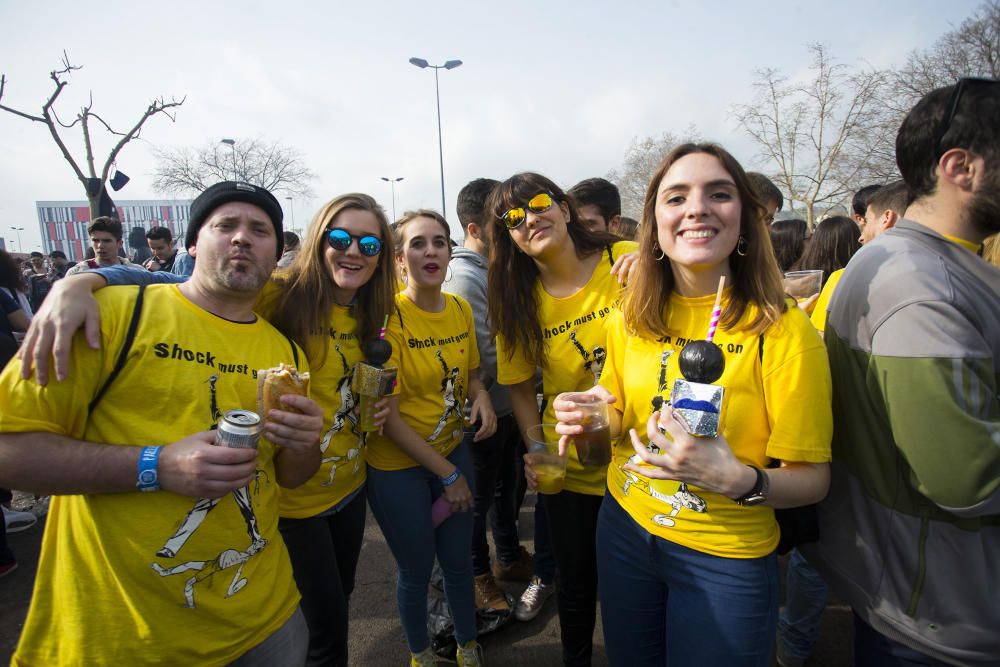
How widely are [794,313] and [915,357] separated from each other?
0.36 m

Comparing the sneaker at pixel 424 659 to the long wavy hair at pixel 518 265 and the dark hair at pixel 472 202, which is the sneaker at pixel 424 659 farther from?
the dark hair at pixel 472 202

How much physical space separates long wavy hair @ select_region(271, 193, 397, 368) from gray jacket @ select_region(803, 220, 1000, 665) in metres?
2.13

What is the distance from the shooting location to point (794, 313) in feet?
5.46

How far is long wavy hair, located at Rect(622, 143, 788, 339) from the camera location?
1729 mm

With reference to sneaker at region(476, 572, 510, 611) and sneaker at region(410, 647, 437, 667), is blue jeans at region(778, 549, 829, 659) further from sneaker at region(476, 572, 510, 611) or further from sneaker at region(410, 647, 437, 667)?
sneaker at region(410, 647, 437, 667)

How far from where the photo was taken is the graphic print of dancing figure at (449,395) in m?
2.83

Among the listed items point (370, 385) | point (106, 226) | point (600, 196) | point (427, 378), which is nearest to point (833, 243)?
point (600, 196)

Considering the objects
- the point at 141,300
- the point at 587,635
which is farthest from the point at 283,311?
the point at 587,635

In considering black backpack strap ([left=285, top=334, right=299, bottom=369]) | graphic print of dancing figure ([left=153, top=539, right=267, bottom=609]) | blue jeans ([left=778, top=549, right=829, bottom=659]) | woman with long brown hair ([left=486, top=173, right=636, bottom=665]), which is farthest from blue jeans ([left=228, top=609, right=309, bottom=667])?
blue jeans ([left=778, top=549, right=829, bottom=659])

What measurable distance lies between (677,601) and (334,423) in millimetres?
1723

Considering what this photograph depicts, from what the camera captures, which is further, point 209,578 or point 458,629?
point 458,629

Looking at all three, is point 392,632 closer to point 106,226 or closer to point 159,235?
point 106,226

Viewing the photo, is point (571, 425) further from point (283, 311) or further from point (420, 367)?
point (283, 311)

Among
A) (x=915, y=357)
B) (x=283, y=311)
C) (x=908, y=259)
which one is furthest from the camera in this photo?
(x=283, y=311)
